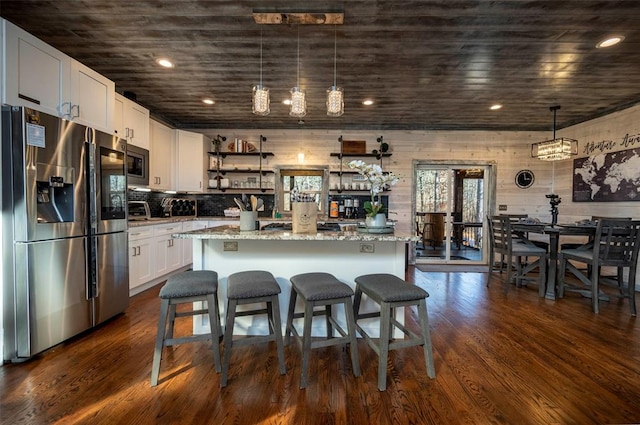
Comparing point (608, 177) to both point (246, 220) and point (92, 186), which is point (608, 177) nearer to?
point (246, 220)

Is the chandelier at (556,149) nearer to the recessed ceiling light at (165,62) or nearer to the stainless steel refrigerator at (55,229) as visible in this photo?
the recessed ceiling light at (165,62)

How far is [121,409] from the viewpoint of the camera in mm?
1612

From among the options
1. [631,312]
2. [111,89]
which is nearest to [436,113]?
[631,312]

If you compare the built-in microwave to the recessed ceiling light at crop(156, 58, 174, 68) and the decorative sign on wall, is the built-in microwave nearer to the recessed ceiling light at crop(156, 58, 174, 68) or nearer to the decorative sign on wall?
the recessed ceiling light at crop(156, 58, 174, 68)

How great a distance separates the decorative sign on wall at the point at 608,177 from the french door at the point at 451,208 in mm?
1277

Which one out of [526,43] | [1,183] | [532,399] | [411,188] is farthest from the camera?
[411,188]

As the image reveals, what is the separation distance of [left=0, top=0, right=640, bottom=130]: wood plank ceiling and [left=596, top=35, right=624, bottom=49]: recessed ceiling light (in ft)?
0.20

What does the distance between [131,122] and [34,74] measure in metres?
1.58

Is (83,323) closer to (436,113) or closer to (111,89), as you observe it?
(111,89)

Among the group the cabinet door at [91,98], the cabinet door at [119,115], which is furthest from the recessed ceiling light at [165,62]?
the cabinet door at [119,115]

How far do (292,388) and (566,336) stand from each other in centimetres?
243

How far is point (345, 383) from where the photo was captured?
1847 mm

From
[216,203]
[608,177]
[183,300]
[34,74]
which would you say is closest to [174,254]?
[216,203]

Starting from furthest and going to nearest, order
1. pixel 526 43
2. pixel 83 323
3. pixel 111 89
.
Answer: pixel 111 89, pixel 526 43, pixel 83 323
